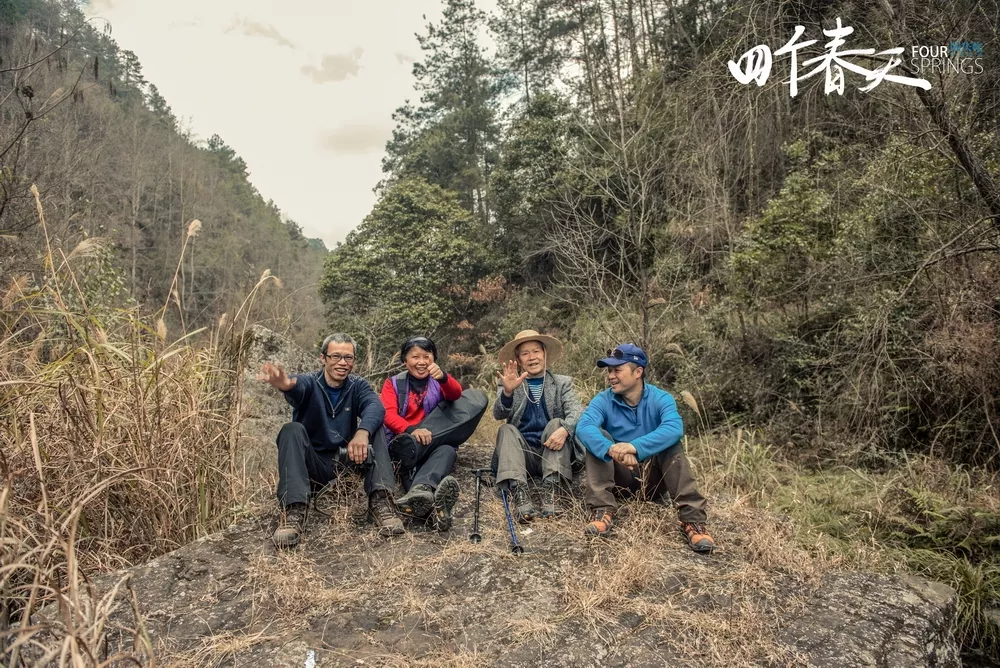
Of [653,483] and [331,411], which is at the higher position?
[331,411]

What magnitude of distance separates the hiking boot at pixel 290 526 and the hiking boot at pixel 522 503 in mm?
1251

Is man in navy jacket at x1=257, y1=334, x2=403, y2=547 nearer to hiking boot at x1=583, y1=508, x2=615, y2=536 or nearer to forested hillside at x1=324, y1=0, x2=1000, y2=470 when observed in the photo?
hiking boot at x1=583, y1=508, x2=615, y2=536

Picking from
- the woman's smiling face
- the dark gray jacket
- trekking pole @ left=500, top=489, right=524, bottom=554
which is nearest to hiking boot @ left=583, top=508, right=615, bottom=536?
trekking pole @ left=500, top=489, right=524, bottom=554

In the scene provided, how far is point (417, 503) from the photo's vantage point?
342 centimetres

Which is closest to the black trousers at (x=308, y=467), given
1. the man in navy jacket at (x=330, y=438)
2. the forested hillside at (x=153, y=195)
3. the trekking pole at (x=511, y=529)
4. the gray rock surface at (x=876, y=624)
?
the man in navy jacket at (x=330, y=438)

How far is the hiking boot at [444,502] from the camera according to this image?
136 inches

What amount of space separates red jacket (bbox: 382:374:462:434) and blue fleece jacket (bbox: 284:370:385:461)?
0.71 ft

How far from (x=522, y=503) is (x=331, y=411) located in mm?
1325

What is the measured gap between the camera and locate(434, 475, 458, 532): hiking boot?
3443 mm

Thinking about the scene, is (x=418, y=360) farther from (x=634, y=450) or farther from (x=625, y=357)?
(x=634, y=450)

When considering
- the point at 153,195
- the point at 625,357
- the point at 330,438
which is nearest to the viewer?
the point at 625,357

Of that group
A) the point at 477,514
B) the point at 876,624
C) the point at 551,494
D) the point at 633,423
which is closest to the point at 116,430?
the point at 477,514

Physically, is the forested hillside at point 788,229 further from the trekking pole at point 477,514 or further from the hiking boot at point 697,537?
the trekking pole at point 477,514

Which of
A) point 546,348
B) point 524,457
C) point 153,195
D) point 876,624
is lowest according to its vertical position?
point 876,624
